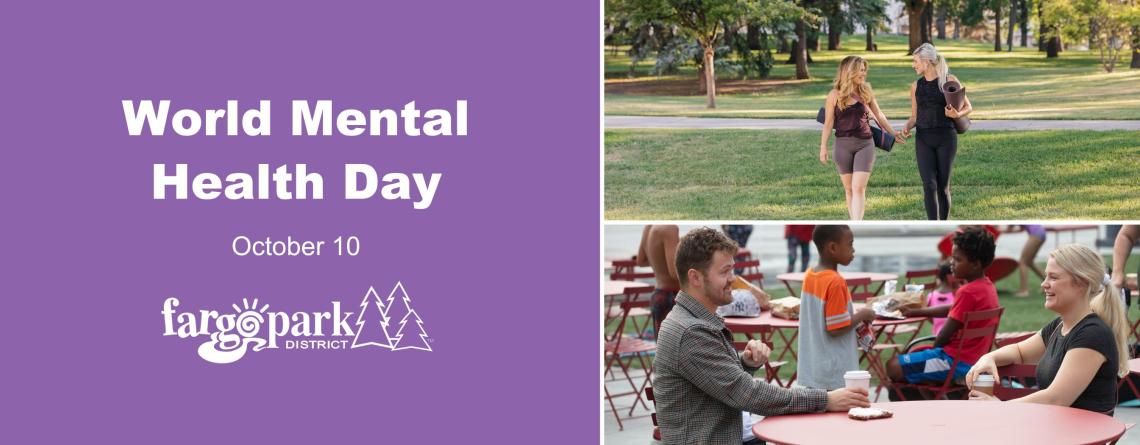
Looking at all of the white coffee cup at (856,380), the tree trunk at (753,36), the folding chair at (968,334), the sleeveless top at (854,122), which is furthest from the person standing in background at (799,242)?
the white coffee cup at (856,380)

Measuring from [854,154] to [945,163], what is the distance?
53 centimetres

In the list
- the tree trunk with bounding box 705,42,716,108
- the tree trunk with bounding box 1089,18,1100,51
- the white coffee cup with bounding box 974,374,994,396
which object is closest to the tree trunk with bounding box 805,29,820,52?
the tree trunk with bounding box 705,42,716,108

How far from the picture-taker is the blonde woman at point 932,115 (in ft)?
25.8

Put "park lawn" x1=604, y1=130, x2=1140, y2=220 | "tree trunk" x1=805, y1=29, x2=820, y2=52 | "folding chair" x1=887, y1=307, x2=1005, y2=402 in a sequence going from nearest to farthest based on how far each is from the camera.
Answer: "folding chair" x1=887, y1=307, x2=1005, y2=402, "park lawn" x1=604, y1=130, x2=1140, y2=220, "tree trunk" x1=805, y1=29, x2=820, y2=52

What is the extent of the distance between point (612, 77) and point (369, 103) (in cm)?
332

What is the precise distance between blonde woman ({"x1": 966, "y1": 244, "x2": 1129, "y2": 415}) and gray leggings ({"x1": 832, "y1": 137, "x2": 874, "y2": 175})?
3.55 m

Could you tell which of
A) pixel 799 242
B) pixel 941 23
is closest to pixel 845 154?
pixel 941 23

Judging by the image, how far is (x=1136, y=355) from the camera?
23.4 feet

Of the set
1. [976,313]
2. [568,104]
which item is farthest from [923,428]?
[568,104]

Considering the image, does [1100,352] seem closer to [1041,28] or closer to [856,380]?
[856,380]

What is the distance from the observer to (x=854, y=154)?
798 cm

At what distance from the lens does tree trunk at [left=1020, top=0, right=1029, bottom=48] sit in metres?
10.2

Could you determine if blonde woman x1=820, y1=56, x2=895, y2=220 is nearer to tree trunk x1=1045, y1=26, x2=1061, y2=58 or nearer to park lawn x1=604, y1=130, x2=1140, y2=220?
park lawn x1=604, y1=130, x2=1140, y2=220

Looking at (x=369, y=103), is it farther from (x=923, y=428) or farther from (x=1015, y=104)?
(x=1015, y=104)
